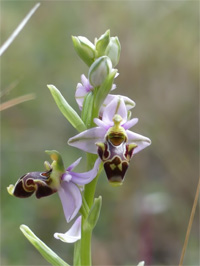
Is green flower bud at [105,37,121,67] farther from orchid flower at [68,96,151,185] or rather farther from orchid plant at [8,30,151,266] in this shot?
orchid flower at [68,96,151,185]

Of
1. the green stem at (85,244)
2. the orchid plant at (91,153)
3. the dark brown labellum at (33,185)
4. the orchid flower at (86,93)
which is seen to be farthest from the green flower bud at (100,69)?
the green stem at (85,244)

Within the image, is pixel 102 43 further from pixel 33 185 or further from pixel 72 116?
pixel 33 185

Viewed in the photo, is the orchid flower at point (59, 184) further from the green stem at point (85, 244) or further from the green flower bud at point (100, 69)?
the green flower bud at point (100, 69)

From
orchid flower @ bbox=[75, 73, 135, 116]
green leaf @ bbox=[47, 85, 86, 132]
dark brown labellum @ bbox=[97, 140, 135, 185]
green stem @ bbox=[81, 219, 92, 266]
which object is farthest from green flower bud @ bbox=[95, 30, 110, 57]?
green stem @ bbox=[81, 219, 92, 266]

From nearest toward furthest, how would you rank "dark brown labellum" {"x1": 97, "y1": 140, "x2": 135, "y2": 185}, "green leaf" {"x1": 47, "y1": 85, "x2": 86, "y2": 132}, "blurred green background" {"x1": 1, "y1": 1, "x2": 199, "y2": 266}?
"dark brown labellum" {"x1": 97, "y1": 140, "x2": 135, "y2": 185} → "green leaf" {"x1": 47, "y1": 85, "x2": 86, "y2": 132} → "blurred green background" {"x1": 1, "y1": 1, "x2": 199, "y2": 266}

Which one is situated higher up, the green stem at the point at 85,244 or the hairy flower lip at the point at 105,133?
the hairy flower lip at the point at 105,133
